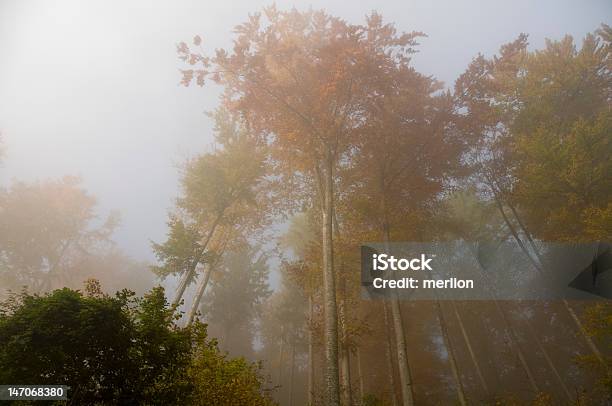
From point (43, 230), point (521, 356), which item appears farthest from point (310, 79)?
point (43, 230)

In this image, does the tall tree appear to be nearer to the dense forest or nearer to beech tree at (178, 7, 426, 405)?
the dense forest

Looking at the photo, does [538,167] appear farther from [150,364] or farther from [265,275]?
[265,275]

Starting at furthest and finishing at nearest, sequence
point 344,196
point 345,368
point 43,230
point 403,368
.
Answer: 1. point 43,230
2. point 344,196
3. point 345,368
4. point 403,368

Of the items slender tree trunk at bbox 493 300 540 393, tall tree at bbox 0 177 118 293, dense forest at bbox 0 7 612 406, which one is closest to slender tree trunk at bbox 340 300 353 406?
dense forest at bbox 0 7 612 406

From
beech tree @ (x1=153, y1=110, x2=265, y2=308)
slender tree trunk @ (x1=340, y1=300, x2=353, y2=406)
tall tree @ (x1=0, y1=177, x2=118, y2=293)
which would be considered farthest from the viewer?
tall tree @ (x1=0, y1=177, x2=118, y2=293)

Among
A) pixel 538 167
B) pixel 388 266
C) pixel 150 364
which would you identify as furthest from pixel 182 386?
pixel 538 167

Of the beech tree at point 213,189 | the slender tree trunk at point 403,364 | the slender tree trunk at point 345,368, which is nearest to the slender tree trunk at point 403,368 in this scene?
the slender tree trunk at point 403,364

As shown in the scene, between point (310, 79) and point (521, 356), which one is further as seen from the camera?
point (521, 356)

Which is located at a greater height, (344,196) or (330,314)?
(344,196)

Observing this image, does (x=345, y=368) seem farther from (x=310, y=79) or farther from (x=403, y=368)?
(x=310, y=79)

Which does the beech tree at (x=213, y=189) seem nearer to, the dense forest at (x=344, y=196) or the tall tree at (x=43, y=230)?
the dense forest at (x=344, y=196)

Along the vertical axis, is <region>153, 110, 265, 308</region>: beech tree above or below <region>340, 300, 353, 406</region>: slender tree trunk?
above

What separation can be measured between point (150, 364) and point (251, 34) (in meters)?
9.73

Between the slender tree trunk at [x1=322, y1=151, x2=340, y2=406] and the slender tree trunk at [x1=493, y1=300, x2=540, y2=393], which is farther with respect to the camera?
the slender tree trunk at [x1=493, y1=300, x2=540, y2=393]
